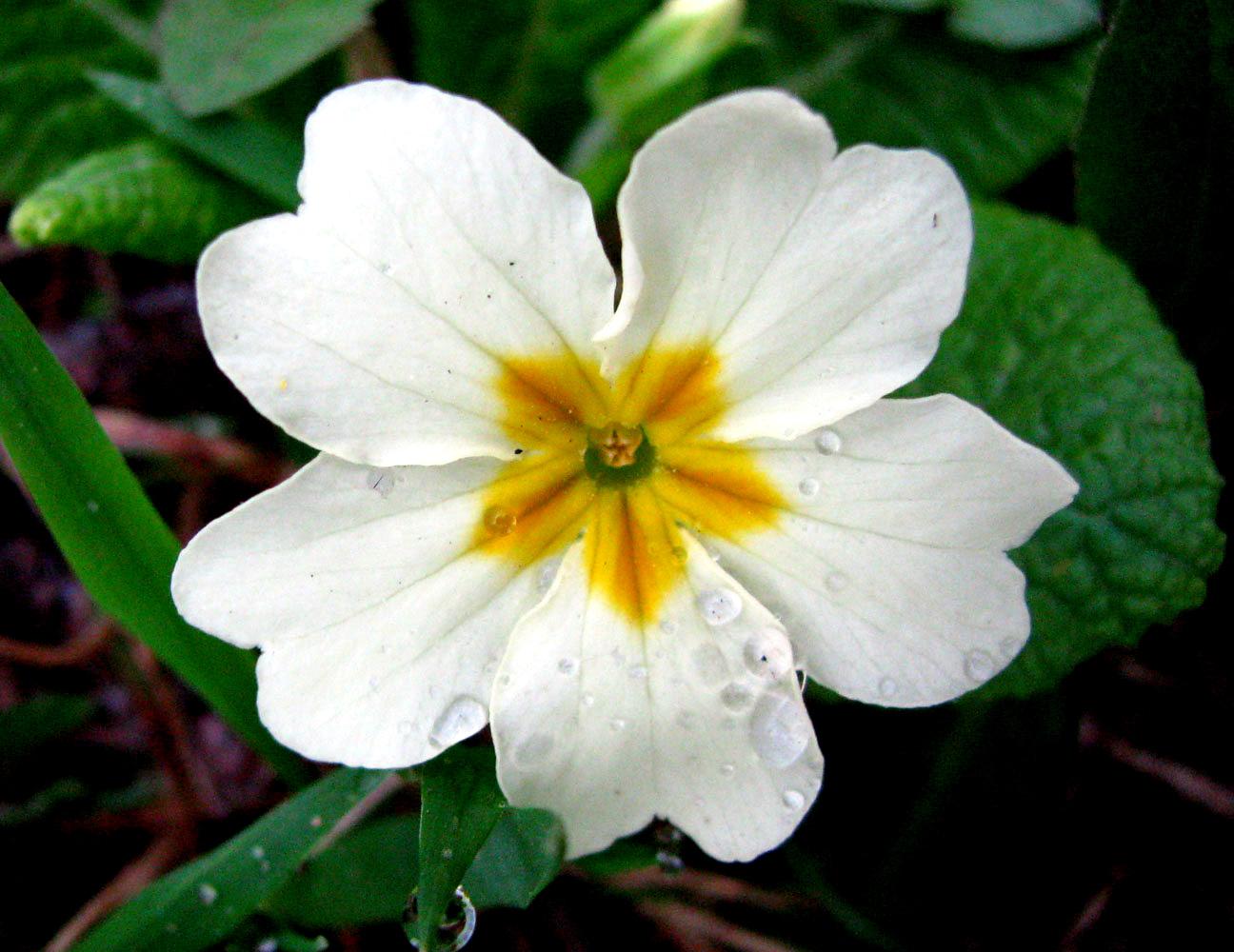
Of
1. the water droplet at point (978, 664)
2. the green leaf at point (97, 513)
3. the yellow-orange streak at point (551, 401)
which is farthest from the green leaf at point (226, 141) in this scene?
the water droplet at point (978, 664)

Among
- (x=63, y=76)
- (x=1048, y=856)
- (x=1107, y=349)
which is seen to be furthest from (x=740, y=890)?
(x=63, y=76)

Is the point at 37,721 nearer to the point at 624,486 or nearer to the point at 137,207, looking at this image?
the point at 137,207

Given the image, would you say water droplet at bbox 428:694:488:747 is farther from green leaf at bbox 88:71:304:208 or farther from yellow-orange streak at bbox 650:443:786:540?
green leaf at bbox 88:71:304:208

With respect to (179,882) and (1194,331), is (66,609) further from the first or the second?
(1194,331)

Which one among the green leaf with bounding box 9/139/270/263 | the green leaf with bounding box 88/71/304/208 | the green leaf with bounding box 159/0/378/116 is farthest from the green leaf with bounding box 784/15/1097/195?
the green leaf with bounding box 9/139/270/263

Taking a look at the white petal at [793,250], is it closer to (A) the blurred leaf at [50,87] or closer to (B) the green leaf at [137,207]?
(B) the green leaf at [137,207]

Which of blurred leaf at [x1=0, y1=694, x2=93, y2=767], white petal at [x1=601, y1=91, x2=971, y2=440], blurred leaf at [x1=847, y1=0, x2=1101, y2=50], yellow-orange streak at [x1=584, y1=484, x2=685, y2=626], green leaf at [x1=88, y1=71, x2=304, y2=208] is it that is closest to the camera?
white petal at [x1=601, y1=91, x2=971, y2=440]
